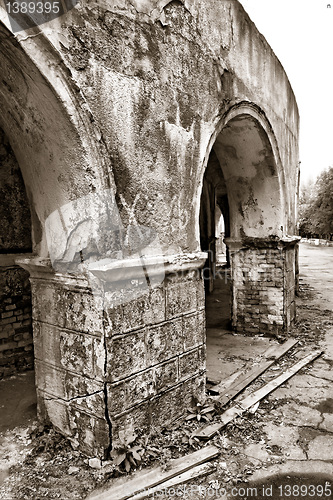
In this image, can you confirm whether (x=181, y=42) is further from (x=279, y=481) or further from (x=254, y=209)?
(x=279, y=481)

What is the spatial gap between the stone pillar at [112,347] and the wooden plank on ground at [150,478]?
27 cm

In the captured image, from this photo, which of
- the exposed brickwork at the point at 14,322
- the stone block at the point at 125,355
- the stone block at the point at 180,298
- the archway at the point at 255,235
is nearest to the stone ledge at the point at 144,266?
the stone block at the point at 180,298

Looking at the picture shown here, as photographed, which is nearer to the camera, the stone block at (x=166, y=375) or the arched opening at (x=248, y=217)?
the stone block at (x=166, y=375)

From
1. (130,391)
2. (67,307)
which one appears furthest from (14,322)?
(130,391)

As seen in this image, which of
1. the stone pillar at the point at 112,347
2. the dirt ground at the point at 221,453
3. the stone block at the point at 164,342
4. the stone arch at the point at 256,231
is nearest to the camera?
the dirt ground at the point at 221,453

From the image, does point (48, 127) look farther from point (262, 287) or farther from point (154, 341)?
point (262, 287)

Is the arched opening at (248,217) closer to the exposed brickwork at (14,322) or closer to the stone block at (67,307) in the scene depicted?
the exposed brickwork at (14,322)

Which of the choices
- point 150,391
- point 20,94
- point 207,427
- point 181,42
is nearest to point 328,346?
point 207,427

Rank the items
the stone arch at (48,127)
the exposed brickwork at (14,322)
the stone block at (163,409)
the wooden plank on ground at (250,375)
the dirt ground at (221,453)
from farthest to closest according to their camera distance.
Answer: the exposed brickwork at (14,322) → the wooden plank on ground at (250,375) → the stone block at (163,409) → the dirt ground at (221,453) → the stone arch at (48,127)

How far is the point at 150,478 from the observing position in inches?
98.1

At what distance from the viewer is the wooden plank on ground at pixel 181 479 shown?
2373mm

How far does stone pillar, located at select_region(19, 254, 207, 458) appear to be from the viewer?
2570 millimetres

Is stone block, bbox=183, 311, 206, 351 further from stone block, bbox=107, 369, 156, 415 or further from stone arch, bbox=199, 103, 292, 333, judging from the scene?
stone arch, bbox=199, 103, 292, 333

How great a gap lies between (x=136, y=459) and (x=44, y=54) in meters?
2.78
